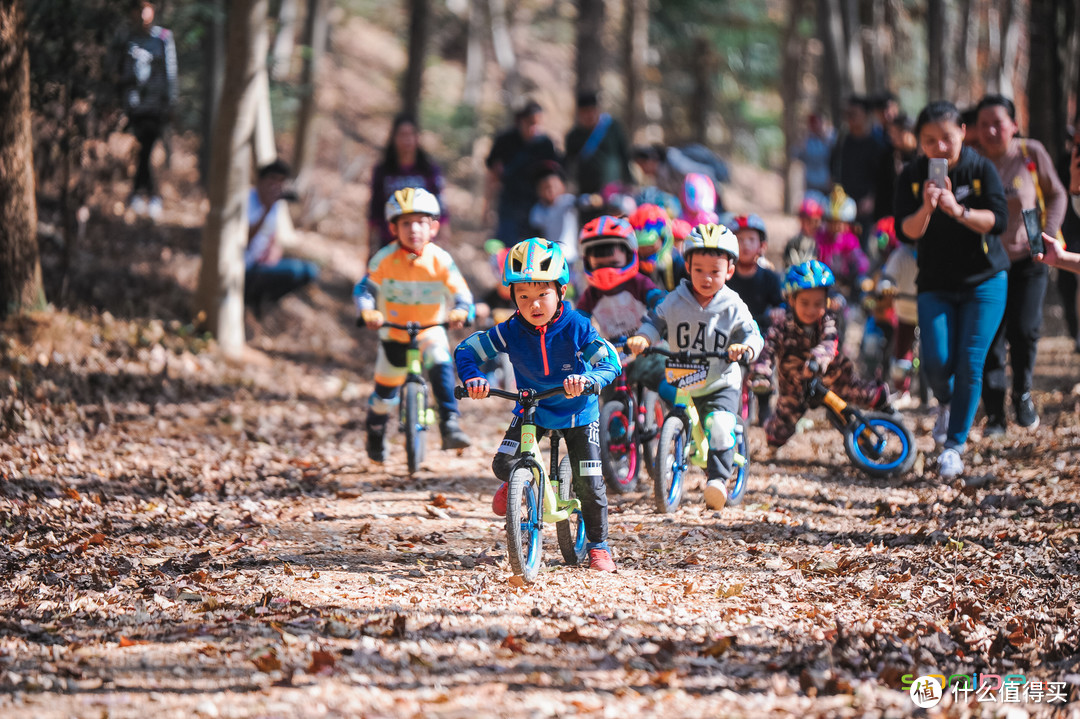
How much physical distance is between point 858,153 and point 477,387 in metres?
9.53

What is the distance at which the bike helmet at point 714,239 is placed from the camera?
24.4 feet

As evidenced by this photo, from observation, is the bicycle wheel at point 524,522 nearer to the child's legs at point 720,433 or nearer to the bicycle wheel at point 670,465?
the bicycle wheel at point 670,465

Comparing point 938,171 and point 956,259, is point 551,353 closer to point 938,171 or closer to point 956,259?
point 938,171

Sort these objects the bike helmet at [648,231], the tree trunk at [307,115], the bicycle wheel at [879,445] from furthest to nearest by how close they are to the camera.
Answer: the tree trunk at [307,115] → the bike helmet at [648,231] → the bicycle wheel at [879,445]

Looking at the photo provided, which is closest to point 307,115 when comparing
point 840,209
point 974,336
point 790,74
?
point 840,209

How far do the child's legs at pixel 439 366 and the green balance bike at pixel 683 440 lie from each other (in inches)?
73.5

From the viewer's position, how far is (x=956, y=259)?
8.08m

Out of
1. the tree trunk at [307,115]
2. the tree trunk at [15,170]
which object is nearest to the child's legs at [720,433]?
the tree trunk at [15,170]

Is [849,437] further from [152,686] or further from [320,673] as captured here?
[152,686]

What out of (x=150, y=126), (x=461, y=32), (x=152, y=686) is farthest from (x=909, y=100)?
(x=152, y=686)

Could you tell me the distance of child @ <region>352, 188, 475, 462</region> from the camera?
28.1 feet

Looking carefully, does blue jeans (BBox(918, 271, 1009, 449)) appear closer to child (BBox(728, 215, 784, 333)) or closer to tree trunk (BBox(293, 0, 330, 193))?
child (BBox(728, 215, 784, 333))

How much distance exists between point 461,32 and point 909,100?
22382mm

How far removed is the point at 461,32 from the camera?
134ft
